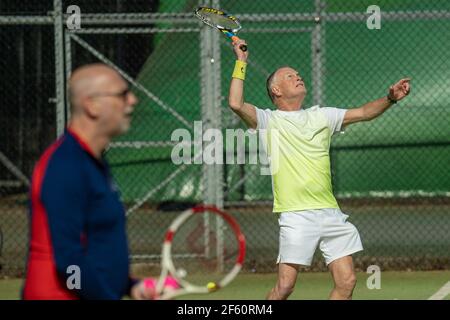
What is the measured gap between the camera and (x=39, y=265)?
11.0 ft

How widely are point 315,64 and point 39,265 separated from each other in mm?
6422

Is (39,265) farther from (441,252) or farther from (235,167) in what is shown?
(235,167)

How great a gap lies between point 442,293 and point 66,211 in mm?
5460

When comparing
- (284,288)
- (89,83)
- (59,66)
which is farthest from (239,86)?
(59,66)

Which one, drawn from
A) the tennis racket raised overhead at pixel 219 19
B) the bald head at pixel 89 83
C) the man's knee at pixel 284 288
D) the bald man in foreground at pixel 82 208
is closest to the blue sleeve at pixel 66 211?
the bald man in foreground at pixel 82 208

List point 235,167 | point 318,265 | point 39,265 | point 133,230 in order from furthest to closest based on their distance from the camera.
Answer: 1. point 235,167
2. point 133,230
3. point 318,265
4. point 39,265

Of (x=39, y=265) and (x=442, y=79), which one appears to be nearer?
(x=39, y=265)

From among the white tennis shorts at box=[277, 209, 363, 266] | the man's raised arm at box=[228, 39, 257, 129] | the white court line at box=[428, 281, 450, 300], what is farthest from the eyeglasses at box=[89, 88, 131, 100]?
the white court line at box=[428, 281, 450, 300]

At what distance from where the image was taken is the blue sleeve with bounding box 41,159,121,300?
3.22m

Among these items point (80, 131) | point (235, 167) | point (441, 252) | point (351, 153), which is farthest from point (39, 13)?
point (80, 131)

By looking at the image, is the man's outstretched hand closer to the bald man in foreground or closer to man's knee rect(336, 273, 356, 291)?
man's knee rect(336, 273, 356, 291)

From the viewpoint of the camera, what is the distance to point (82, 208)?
3.27 m

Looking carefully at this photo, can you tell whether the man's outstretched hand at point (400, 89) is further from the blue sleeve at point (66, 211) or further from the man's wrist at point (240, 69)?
the blue sleeve at point (66, 211)

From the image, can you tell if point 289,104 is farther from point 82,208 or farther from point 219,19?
point 82,208
